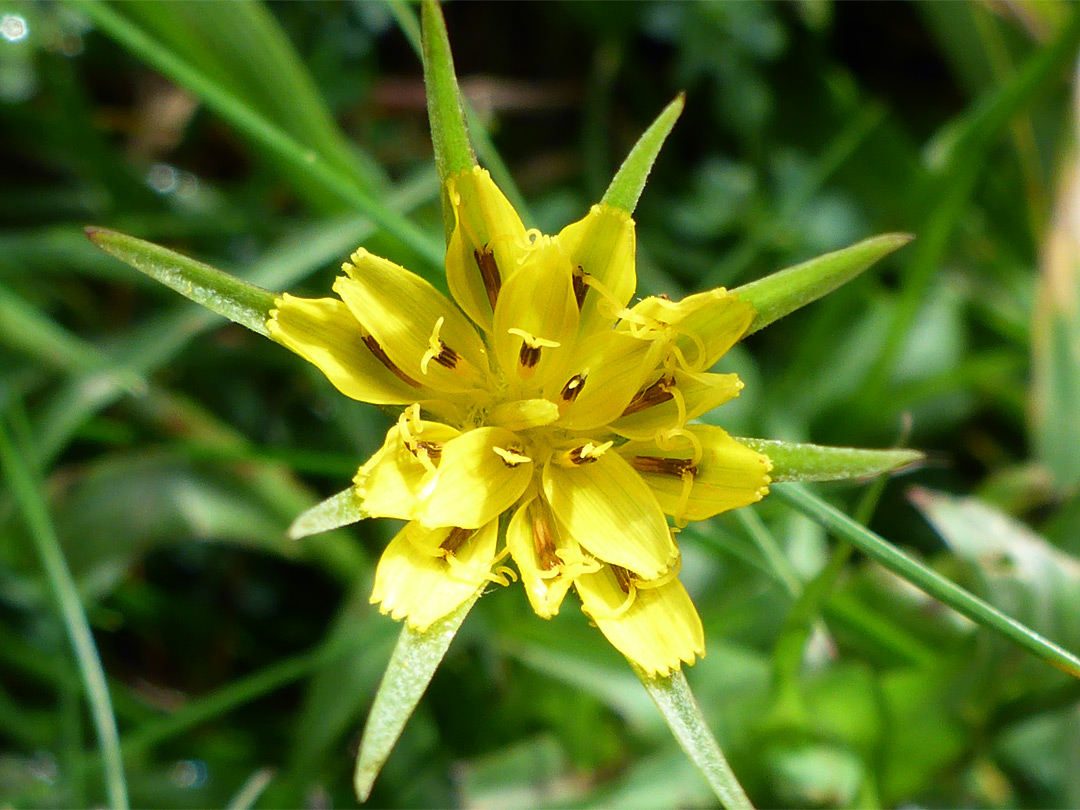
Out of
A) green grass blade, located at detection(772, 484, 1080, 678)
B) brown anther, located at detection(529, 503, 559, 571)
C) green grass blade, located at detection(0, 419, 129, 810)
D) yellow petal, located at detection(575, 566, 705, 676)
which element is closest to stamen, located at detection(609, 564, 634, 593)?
yellow petal, located at detection(575, 566, 705, 676)

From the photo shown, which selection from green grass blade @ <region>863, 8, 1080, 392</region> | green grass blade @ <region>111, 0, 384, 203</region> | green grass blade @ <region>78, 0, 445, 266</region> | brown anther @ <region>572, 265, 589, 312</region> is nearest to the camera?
brown anther @ <region>572, 265, 589, 312</region>

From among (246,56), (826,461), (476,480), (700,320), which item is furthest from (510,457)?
(246,56)

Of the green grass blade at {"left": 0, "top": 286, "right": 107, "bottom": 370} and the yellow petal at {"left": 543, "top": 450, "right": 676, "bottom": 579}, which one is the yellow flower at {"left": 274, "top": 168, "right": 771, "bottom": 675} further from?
the green grass blade at {"left": 0, "top": 286, "right": 107, "bottom": 370}

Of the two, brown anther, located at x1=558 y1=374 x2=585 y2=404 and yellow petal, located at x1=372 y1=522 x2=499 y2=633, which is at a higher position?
brown anther, located at x1=558 y1=374 x2=585 y2=404

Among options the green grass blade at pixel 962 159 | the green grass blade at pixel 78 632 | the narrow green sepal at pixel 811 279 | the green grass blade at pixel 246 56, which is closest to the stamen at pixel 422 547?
the narrow green sepal at pixel 811 279

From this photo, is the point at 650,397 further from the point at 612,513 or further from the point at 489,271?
the point at 489,271

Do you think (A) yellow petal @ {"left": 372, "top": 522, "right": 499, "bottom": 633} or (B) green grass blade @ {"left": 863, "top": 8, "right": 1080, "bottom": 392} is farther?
(B) green grass blade @ {"left": 863, "top": 8, "right": 1080, "bottom": 392}
